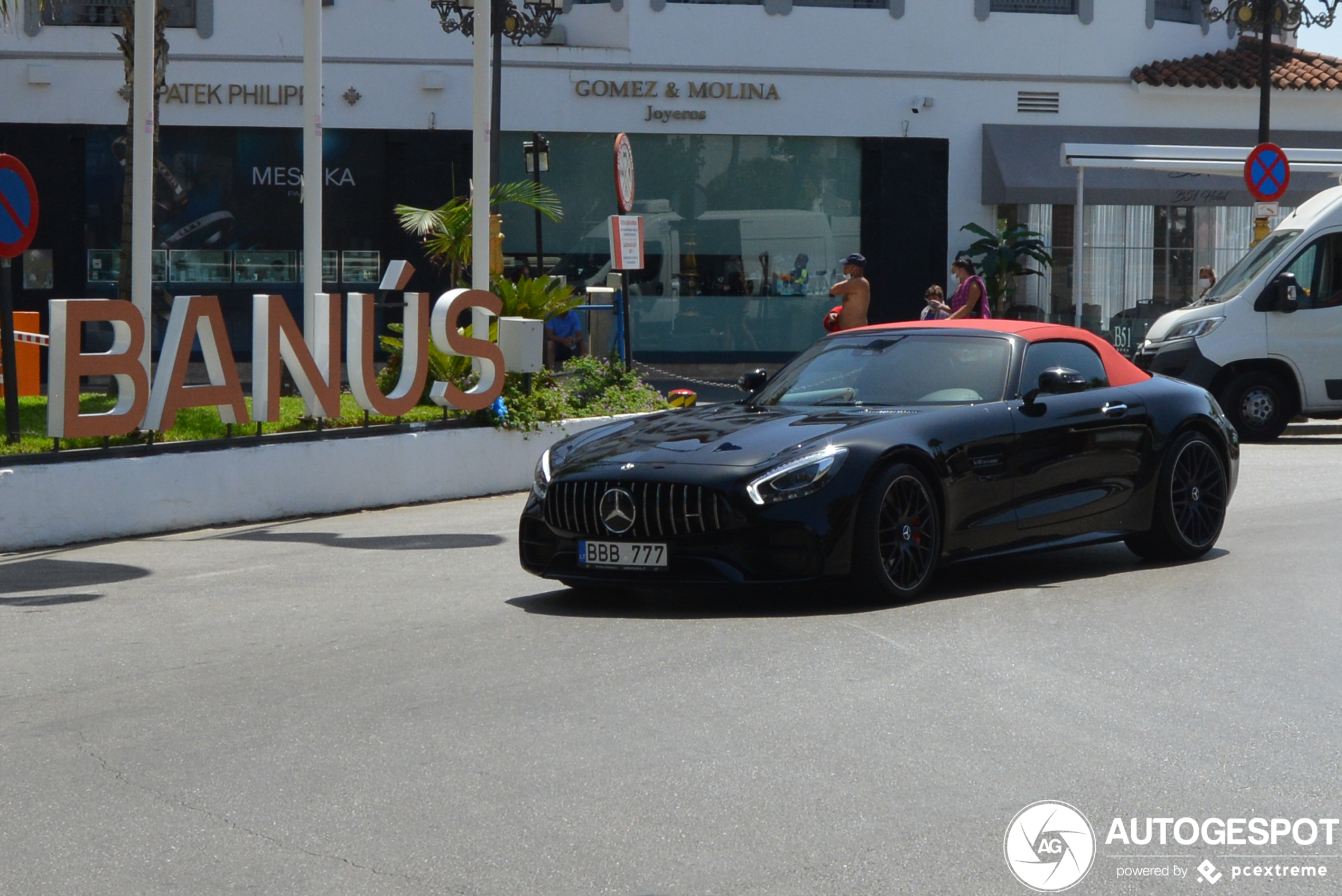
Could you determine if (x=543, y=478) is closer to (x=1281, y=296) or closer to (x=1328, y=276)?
(x=1281, y=296)

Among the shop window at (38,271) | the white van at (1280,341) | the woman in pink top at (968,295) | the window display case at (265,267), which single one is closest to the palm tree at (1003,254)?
the woman in pink top at (968,295)

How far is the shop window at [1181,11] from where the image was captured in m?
30.6

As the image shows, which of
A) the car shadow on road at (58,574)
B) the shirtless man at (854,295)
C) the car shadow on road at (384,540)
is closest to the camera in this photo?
the car shadow on road at (58,574)

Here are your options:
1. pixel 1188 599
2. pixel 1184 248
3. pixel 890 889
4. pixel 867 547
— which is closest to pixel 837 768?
pixel 890 889

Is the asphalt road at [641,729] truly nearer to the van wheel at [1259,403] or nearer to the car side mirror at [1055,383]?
the car side mirror at [1055,383]

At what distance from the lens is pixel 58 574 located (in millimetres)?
10047

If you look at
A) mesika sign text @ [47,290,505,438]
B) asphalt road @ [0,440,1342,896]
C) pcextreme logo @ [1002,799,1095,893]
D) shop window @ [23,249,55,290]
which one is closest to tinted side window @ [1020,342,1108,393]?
asphalt road @ [0,440,1342,896]

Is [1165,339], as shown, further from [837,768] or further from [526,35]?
[837,768]

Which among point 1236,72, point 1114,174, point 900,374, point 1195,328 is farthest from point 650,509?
point 1236,72

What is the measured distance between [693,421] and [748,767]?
3711 mm

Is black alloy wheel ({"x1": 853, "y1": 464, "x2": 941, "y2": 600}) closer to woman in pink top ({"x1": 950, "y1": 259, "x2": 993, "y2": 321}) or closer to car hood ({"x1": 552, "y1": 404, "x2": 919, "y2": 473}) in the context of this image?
car hood ({"x1": 552, "y1": 404, "x2": 919, "y2": 473})

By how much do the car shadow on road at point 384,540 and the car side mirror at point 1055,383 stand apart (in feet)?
12.5

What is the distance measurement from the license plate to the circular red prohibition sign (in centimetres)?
577

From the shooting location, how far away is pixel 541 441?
14922 mm
